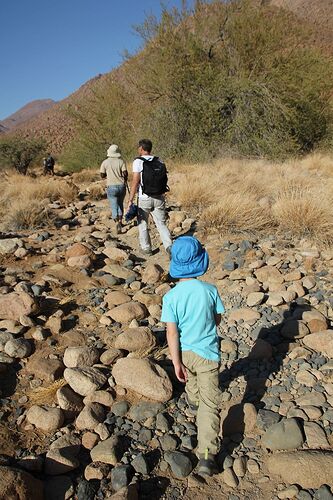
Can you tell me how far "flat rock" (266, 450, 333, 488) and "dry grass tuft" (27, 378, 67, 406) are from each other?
157 cm

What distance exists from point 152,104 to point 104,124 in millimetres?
5185

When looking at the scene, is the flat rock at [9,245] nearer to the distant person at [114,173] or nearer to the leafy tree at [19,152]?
the distant person at [114,173]

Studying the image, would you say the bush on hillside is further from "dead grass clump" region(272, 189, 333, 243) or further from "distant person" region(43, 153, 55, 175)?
"dead grass clump" region(272, 189, 333, 243)

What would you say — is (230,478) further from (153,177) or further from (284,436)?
(153,177)

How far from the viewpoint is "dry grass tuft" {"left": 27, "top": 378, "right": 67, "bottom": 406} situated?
2.84 metres

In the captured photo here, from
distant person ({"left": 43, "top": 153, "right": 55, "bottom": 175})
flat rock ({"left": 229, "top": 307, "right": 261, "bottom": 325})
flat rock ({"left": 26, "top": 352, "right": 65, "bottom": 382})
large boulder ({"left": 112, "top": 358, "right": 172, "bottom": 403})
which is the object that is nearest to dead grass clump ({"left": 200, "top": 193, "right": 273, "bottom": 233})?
flat rock ({"left": 229, "top": 307, "right": 261, "bottom": 325})

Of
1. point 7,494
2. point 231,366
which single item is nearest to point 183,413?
point 231,366

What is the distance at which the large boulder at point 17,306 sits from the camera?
3809 mm

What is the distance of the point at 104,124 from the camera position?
62.8ft

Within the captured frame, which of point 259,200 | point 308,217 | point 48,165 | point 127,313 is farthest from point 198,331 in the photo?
point 48,165

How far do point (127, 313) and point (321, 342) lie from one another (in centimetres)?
184

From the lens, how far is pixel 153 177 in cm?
498

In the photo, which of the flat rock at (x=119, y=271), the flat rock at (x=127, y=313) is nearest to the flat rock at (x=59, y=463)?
the flat rock at (x=127, y=313)

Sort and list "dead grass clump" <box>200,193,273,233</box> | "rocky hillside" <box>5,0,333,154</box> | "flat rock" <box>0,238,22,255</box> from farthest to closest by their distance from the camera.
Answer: "rocky hillside" <box>5,0,333,154</box> → "dead grass clump" <box>200,193,273,233</box> → "flat rock" <box>0,238,22,255</box>
